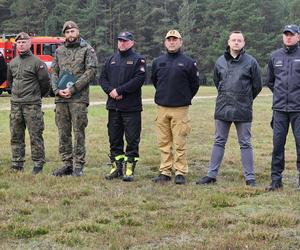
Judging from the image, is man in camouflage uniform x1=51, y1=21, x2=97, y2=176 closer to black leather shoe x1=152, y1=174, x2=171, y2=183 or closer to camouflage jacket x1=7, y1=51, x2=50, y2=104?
camouflage jacket x1=7, y1=51, x2=50, y2=104

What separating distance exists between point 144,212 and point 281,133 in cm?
220

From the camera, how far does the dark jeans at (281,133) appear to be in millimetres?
6541

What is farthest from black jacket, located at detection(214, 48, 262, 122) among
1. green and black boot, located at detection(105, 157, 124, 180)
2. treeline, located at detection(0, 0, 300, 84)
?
treeline, located at detection(0, 0, 300, 84)

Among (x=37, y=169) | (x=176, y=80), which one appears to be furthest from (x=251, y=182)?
(x=37, y=169)

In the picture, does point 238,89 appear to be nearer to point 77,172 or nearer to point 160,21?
point 77,172

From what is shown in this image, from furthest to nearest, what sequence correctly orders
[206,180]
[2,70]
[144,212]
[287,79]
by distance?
[2,70] → [206,180] → [287,79] → [144,212]

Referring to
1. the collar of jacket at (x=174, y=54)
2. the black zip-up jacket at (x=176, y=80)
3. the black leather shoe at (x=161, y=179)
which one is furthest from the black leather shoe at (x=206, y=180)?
the collar of jacket at (x=174, y=54)

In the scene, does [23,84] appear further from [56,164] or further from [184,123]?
[184,123]

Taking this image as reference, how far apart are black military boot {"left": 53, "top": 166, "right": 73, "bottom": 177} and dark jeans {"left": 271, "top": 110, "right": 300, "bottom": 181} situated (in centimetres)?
284

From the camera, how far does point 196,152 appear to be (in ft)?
32.9

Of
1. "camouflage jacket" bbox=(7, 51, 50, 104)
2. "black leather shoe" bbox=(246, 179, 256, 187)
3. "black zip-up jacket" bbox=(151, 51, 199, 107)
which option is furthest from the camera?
"camouflage jacket" bbox=(7, 51, 50, 104)

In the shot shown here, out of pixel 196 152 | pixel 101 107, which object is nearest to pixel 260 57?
pixel 101 107

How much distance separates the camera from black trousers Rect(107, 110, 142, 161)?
24.0ft

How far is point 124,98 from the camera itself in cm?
725
